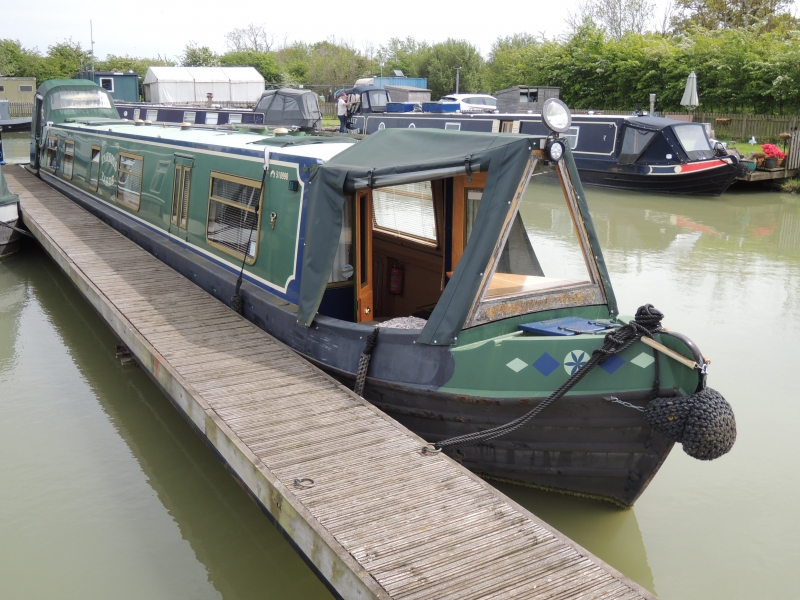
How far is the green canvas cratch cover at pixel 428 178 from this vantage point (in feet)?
14.7

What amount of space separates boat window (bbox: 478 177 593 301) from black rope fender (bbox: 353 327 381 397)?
0.77 metres

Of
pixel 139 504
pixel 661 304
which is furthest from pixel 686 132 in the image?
pixel 139 504

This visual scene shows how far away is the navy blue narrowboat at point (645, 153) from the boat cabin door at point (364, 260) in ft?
37.6

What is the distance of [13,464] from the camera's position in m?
5.36

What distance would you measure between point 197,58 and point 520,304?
56252 millimetres

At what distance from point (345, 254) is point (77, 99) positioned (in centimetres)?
1149

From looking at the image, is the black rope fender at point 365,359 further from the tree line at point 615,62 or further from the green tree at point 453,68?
the green tree at point 453,68

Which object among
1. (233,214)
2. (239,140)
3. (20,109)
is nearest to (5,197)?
(239,140)

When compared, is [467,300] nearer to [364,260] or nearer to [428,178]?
[428,178]

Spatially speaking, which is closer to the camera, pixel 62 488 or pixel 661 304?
pixel 62 488

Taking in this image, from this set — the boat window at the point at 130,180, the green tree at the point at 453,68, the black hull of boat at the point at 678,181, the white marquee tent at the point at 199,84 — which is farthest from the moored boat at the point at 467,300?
the green tree at the point at 453,68

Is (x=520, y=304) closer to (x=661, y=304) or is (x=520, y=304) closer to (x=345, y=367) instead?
(x=345, y=367)

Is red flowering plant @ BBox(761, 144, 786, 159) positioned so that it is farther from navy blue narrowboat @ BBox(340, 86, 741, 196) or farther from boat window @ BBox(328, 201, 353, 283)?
boat window @ BBox(328, 201, 353, 283)

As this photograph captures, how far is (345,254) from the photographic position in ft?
17.8
